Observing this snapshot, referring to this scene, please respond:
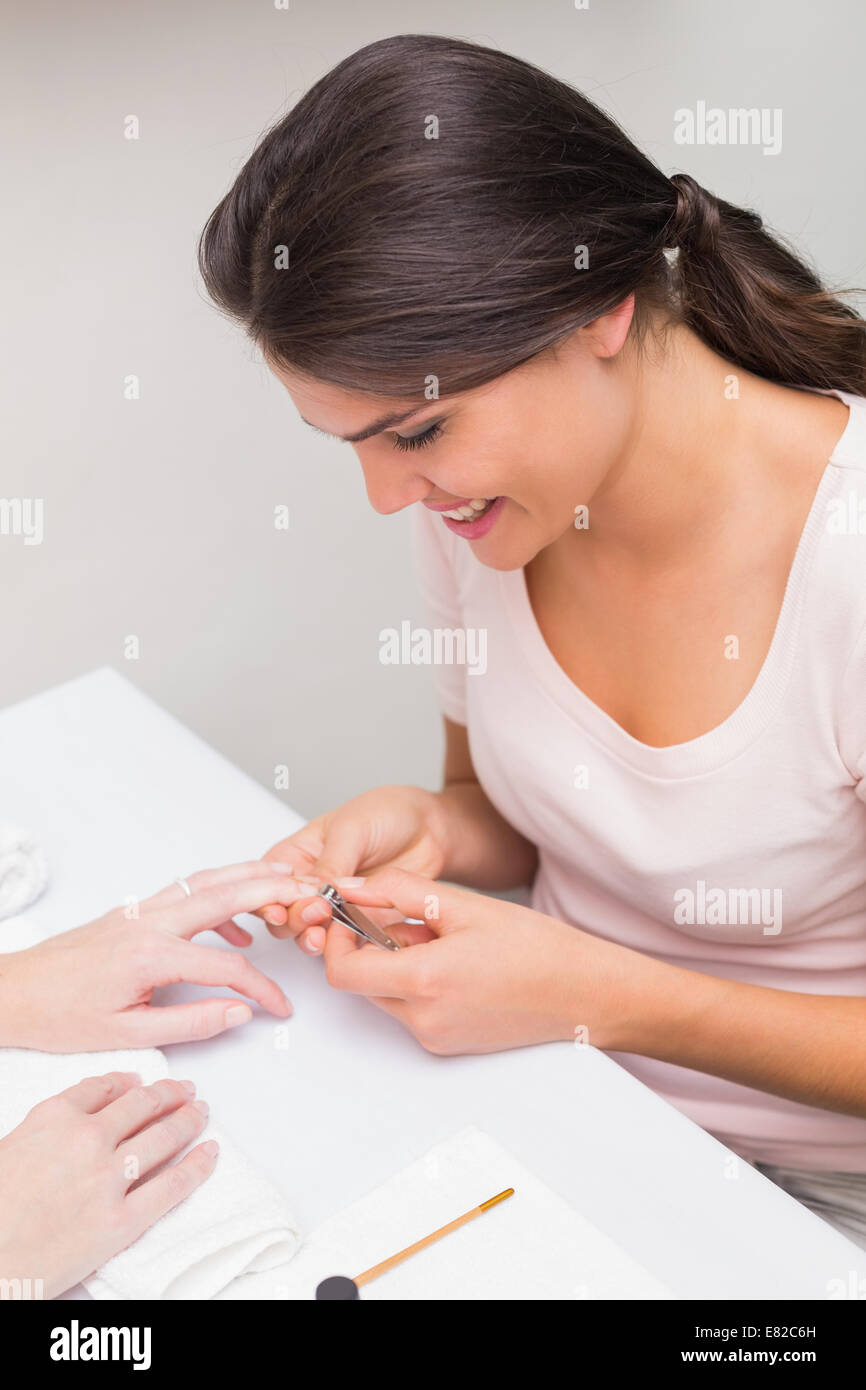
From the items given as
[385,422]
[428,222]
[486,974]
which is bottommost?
[486,974]

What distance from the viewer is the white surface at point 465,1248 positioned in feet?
2.38

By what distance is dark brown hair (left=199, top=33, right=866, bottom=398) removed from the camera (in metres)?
0.75

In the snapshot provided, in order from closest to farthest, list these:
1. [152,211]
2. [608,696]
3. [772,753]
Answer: [772,753], [608,696], [152,211]

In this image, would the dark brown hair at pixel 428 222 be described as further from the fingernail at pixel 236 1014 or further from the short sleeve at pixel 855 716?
the fingernail at pixel 236 1014

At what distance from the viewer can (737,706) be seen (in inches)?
38.0

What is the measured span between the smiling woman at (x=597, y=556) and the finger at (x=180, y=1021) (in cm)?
8

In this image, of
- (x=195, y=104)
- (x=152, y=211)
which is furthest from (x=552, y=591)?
(x=195, y=104)

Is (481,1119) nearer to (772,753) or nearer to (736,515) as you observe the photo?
(772,753)

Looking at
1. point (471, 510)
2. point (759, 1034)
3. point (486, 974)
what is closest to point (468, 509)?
point (471, 510)

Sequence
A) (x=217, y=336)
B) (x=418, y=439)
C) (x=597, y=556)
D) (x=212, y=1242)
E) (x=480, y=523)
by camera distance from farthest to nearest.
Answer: (x=217, y=336), (x=597, y=556), (x=480, y=523), (x=418, y=439), (x=212, y=1242)

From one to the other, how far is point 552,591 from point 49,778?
47cm

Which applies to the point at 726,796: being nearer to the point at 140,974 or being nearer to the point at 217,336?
the point at 140,974

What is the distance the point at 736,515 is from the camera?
968 mm

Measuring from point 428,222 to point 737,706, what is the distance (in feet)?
1.40
